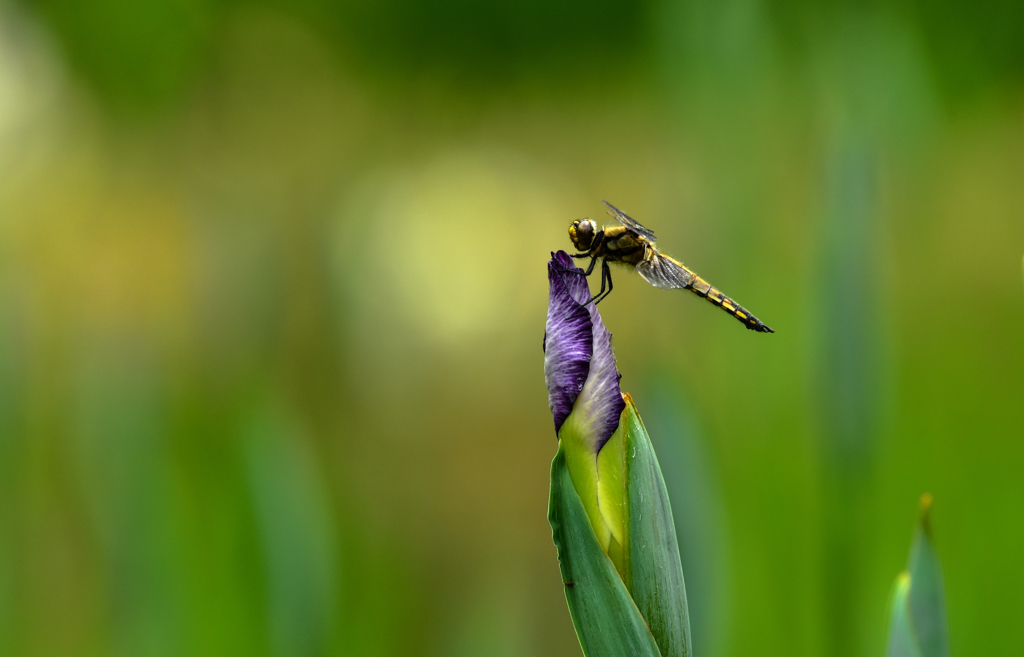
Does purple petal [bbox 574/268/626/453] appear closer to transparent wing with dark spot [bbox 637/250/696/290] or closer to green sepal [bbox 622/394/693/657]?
green sepal [bbox 622/394/693/657]

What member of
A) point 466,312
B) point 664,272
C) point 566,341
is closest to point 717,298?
point 664,272

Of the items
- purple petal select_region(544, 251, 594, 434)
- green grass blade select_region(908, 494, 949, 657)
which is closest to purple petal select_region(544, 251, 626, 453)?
purple petal select_region(544, 251, 594, 434)

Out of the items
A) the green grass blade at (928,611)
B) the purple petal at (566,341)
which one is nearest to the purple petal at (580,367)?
the purple petal at (566,341)

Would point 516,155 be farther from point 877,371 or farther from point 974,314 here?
point 877,371

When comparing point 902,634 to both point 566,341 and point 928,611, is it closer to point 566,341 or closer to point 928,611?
point 928,611

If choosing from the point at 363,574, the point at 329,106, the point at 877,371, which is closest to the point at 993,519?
the point at 877,371

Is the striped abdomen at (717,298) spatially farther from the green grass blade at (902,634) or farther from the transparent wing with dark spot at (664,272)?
the green grass blade at (902,634)
